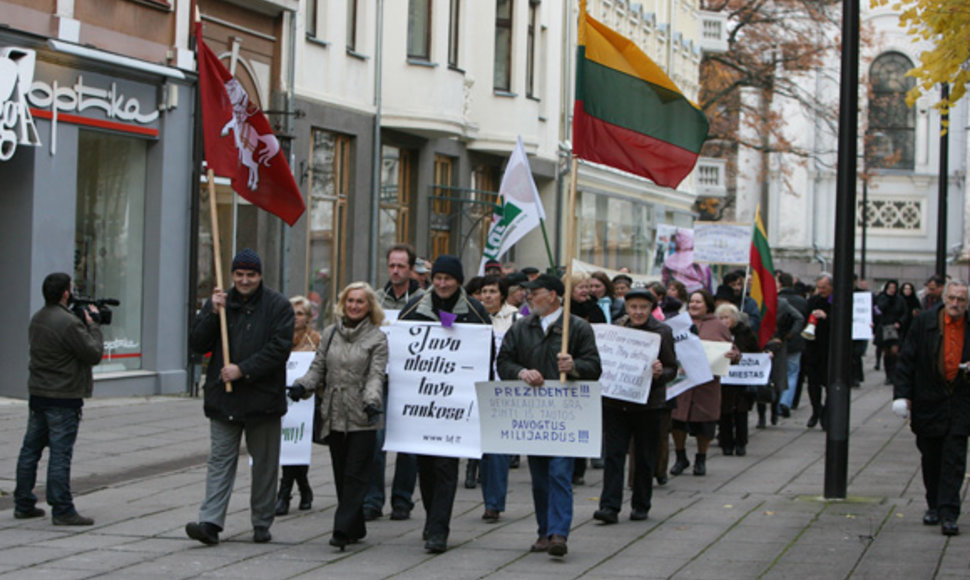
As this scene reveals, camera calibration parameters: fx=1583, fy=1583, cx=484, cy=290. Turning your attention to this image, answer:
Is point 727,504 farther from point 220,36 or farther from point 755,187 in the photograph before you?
point 755,187

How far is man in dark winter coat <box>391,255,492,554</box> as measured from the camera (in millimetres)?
9789

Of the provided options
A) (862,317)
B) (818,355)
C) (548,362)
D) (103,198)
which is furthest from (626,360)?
(862,317)

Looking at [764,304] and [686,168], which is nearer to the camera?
[686,168]

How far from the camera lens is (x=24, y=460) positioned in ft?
35.4

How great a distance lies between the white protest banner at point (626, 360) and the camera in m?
11.4

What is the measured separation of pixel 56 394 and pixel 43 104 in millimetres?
8280

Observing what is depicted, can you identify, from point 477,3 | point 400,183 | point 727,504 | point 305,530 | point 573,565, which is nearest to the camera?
point 573,565

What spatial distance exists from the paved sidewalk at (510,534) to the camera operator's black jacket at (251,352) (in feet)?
2.87

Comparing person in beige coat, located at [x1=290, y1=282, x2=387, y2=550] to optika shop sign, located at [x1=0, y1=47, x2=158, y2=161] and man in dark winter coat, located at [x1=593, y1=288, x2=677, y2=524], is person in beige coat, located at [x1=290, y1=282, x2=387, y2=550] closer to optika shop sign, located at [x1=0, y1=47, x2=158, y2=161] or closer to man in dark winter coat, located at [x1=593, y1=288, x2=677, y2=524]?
man in dark winter coat, located at [x1=593, y1=288, x2=677, y2=524]

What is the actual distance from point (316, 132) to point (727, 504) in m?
13.6

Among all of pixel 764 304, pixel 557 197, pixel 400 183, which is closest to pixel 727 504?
pixel 764 304

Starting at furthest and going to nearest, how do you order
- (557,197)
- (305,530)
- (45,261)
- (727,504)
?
1. (557,197)
2. (45,261)
3. (727,504)
4. (305,530)

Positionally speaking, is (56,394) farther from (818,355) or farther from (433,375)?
(818,355)

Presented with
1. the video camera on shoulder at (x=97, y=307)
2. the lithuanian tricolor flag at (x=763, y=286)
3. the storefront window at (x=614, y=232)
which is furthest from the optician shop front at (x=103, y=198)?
the storefront window at (x=614, y=232)
